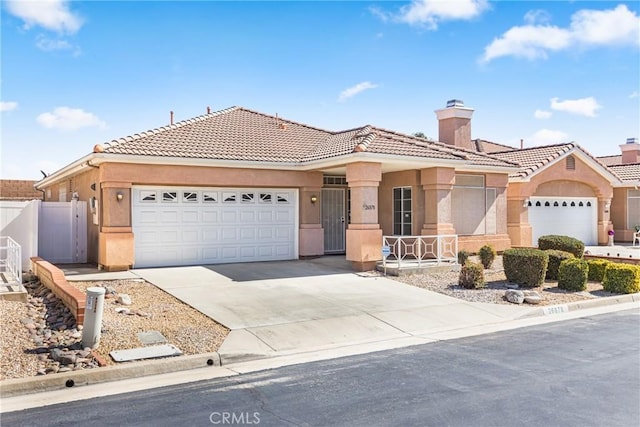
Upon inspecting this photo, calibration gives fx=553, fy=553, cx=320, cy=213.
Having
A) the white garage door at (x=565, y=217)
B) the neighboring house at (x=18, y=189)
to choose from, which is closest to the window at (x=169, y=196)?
the white garage door at (x=565, y=217)

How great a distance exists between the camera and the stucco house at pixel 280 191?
1530 cm

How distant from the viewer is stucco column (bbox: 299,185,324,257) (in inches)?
702

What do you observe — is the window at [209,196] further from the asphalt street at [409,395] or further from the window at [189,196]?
the asphalt street at [409,395]

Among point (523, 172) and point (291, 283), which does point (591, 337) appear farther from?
point (523, 172)

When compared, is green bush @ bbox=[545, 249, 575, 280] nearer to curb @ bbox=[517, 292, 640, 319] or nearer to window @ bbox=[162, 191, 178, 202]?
curb @ bbox=[517, 292, 640, 319]

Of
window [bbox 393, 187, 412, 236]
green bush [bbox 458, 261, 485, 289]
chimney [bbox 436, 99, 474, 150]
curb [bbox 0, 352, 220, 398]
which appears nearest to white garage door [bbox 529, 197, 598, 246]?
chimney [bbox 436, 99, 474, 150]

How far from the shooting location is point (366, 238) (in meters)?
15.4

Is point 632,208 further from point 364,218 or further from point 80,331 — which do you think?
point 80,331

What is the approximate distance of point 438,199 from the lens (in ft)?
56.3

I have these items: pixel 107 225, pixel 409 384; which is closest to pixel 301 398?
pixel 409 384

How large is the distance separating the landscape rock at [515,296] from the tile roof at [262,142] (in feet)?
16.6

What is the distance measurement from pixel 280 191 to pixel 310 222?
1393 mm

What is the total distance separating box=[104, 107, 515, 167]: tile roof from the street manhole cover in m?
7.41

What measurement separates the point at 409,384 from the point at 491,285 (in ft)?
25.7
